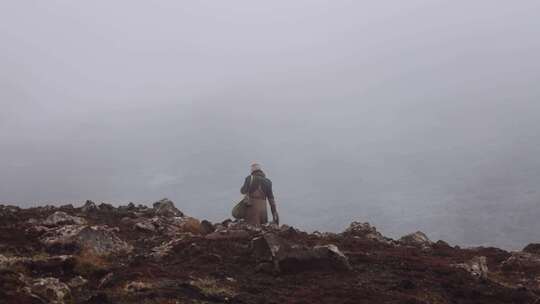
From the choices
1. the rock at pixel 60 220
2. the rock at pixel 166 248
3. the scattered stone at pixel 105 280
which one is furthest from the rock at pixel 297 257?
the rock at pixel 60 220

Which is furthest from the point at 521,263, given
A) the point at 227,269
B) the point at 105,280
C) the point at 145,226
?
the point at 105,280

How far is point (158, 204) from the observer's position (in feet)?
107

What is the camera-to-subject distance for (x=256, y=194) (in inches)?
1161

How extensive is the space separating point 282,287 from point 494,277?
310 inches

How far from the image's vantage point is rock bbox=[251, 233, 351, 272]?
58.9 feet

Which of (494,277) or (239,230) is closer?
(494,277)

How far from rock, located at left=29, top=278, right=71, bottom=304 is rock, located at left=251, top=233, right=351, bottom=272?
6223 mm

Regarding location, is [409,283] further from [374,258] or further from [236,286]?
[236,286]

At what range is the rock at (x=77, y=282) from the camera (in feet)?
50.6

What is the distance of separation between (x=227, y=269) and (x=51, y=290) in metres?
5.68

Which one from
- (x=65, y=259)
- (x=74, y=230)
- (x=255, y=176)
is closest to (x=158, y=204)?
(x=255, y=176)

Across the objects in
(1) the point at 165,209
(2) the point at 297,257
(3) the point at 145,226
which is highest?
(1) the point at 165,209

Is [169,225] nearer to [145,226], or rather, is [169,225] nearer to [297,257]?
[145,226]

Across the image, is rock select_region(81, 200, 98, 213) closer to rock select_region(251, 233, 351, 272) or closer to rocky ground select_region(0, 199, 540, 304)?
rocky ground select_region(0, 199, 540, 304)
